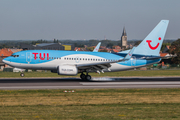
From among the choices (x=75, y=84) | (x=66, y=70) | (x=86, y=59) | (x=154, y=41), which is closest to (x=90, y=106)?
(x=75, y=84)

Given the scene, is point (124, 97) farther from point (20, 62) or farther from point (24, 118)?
point (20, 62)

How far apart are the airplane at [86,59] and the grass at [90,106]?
1223 centimetres

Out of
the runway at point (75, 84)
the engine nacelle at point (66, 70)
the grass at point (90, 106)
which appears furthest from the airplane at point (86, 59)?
the grass at point (90, 106)

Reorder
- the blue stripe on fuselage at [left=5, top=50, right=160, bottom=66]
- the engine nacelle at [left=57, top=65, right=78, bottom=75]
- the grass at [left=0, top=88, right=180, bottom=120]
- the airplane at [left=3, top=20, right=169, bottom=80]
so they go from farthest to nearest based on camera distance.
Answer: the blue stripe on fuselage at [left=5, top=50, right=160, bottom=66] → the airplane at [left=3, top=20, right=169, bottom=80] → the engine nacelle at [left=57, top=65, right=78, bottom=75] → the grass at [left=0, top=88, right=180, bottom=120]

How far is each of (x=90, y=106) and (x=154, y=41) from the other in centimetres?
2389

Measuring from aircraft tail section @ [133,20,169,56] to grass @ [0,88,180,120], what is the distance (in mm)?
16194

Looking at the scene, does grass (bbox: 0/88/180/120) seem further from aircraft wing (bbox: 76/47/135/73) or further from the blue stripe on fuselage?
the blue stripe on fuselage

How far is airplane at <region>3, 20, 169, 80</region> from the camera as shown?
3403 cm

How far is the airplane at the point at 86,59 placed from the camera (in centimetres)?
3403

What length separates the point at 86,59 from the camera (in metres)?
35.6

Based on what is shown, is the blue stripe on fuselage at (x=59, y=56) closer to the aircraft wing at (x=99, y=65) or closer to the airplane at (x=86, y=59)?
the airplane at (x=86, y=59)

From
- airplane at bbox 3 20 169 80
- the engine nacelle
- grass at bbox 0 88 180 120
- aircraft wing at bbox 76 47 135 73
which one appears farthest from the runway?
grass at bbox 0 88 180 120

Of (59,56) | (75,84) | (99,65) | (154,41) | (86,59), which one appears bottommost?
(75,84)

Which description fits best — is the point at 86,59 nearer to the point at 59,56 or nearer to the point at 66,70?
the point at 59,56
